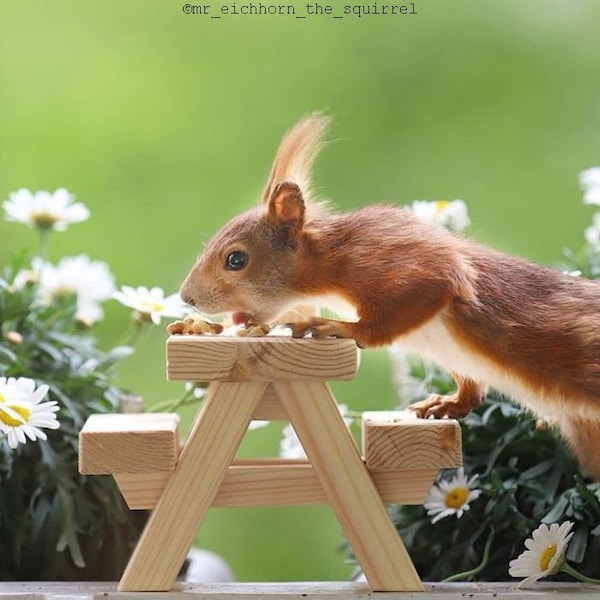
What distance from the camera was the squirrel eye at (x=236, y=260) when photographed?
104 cm

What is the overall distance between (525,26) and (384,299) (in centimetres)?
65

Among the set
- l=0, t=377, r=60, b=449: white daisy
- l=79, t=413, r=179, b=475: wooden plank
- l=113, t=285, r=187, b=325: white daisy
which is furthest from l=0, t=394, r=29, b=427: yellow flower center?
l=113, t=285, r=187, b=325: white daisy

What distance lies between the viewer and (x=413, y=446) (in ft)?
3.39

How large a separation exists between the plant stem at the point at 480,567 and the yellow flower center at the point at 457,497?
57mm

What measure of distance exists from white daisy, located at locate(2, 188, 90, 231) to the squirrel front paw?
0.51 meters

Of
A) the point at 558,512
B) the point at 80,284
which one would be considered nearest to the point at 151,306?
the point at 80,284

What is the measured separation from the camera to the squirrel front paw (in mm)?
994

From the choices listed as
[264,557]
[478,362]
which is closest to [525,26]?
[478,362]

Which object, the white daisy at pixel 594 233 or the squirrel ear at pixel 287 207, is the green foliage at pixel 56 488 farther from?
the white daisy at pixel 594 233

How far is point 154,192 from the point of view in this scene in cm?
149

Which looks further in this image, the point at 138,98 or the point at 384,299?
the point at 138,98

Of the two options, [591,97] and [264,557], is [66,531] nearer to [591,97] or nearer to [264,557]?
[264,557]

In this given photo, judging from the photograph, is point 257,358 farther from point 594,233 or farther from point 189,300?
point 594,233

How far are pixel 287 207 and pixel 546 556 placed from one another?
1.53 feet
